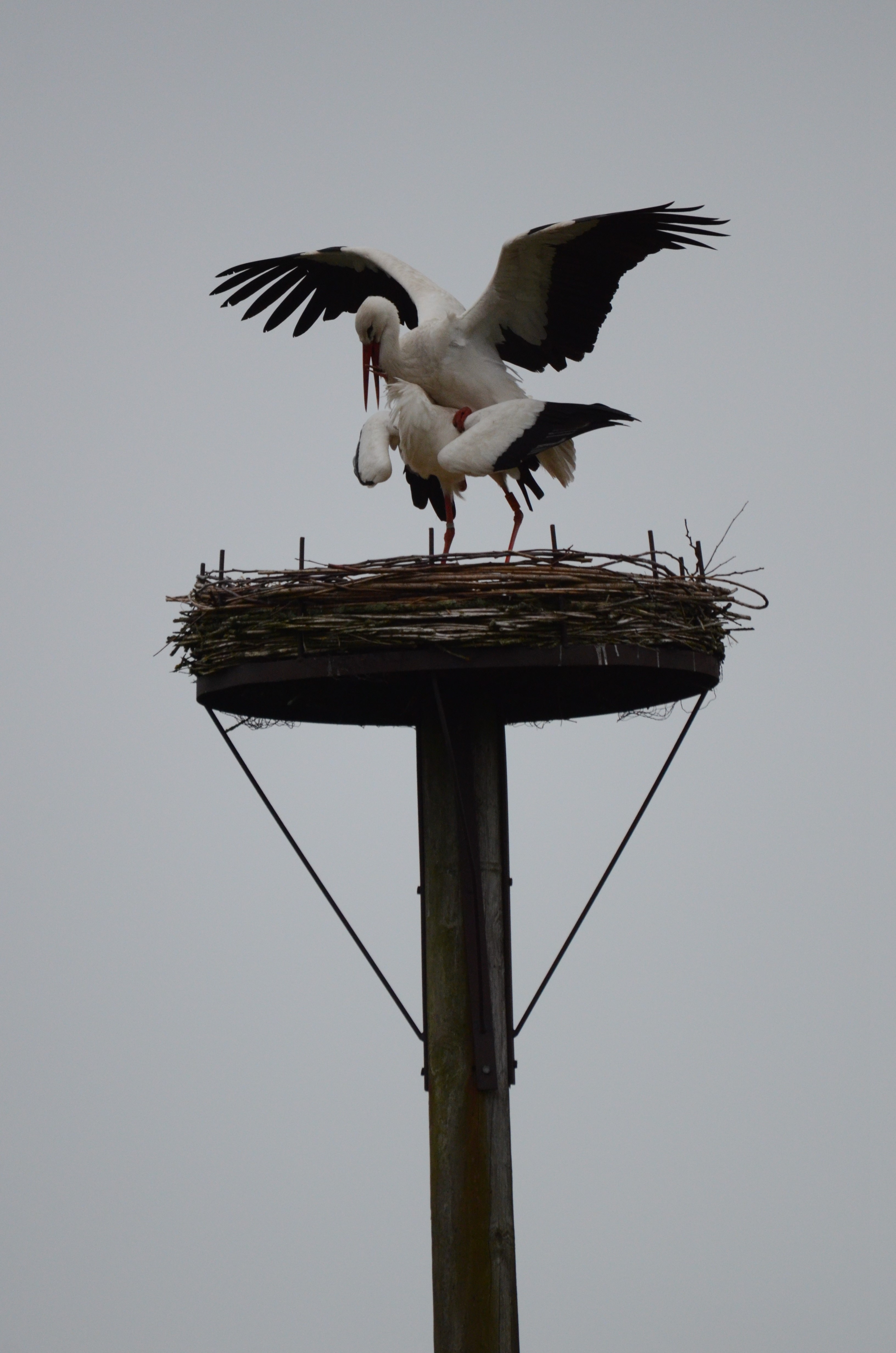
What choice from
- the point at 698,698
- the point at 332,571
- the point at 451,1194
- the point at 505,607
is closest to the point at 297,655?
the point at 332,571

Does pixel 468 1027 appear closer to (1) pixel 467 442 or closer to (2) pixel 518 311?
(1) pixel 467 442

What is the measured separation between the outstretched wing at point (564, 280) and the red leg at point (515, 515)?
2.02 ft

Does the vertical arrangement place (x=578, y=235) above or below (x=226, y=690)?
above

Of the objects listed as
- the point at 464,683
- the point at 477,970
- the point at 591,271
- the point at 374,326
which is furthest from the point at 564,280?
the point at 477,970

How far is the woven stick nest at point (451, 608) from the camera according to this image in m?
4.84

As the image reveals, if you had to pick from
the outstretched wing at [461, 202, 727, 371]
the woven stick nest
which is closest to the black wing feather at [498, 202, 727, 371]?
the outstretched wing at [461, 202, 727, 371]

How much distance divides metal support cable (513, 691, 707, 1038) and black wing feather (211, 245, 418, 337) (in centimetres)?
223

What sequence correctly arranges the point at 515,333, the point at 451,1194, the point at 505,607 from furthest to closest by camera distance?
the point at 515,333 → the point at 451,1194 → the point at 505,607

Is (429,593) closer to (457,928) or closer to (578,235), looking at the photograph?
(457,928)

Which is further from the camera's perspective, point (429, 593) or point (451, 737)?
point (451, 737)

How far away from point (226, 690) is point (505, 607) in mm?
992

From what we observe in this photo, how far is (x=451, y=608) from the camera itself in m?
4.86

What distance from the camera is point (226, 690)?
519 cm

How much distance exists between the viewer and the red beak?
603cm
